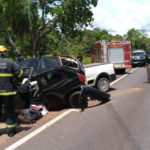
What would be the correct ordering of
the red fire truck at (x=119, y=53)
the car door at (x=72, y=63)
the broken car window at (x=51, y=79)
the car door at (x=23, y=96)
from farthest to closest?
the red fire truck at (x=119, y=53)
the car door at (x=72, y=63)
the broken car window at (x=51, y=79)
the car door at (x=23, y=96)

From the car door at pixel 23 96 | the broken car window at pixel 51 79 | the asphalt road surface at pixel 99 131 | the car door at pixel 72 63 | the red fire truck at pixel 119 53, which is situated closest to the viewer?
the asphalt road surface at pixel 99 131

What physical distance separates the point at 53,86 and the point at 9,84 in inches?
75.7

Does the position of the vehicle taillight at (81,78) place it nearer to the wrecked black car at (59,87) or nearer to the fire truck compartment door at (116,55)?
the wrecked black car at (59,87)

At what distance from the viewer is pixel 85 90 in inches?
255

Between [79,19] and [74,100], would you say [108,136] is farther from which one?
[79,19]

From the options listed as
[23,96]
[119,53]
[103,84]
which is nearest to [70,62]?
[103,84]

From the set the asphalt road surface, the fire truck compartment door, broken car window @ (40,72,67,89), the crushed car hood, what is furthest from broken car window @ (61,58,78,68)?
the fire truck compartment door

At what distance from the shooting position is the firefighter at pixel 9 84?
4.62 meters

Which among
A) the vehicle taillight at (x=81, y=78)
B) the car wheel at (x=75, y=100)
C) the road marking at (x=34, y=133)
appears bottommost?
the road marking at (x=34, y=133)

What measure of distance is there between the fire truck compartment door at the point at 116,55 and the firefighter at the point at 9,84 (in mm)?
12260

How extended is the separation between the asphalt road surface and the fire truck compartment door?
31.7 ft

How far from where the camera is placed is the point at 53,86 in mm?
6445

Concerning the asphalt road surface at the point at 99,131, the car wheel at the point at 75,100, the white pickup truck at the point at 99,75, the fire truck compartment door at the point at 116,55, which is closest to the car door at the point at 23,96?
the asphalt road surface at the point at 99,131

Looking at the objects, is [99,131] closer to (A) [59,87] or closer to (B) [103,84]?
(A) [59,87]
